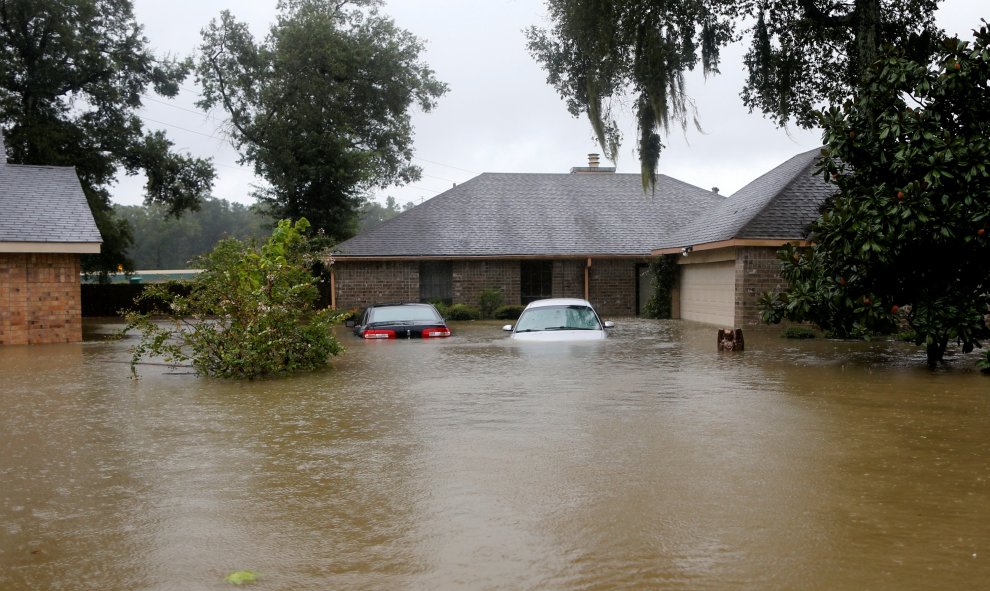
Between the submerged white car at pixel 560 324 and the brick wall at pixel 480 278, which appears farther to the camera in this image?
the brick wall at pixel 480 278

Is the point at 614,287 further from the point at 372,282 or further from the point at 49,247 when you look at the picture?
the point at 49,247

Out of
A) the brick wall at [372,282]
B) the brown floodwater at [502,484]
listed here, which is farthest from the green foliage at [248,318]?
the brick wall at [372,282]

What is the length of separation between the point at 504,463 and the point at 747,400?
4528 millimetres

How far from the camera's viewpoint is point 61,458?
25.6 ft

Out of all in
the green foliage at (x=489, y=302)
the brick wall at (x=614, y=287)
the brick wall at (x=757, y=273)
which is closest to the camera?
the brick wall at (x=757, y=273)

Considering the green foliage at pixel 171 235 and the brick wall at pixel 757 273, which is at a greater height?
the green foliage at pixel 171 235

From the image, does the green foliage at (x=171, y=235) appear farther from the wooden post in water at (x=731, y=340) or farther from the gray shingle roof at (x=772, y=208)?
the wooden post in water at (x=731, y=340)

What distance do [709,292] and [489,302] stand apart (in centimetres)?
783

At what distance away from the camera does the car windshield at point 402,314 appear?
2011 centimetres

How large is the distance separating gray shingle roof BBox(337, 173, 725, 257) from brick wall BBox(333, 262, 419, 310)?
2.11ft

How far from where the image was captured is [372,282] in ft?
100

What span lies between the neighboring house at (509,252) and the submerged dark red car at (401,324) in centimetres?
961

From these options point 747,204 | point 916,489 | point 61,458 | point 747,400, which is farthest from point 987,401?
point 747,204

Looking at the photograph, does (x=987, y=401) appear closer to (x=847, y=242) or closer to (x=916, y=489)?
(x=847, y=242)
